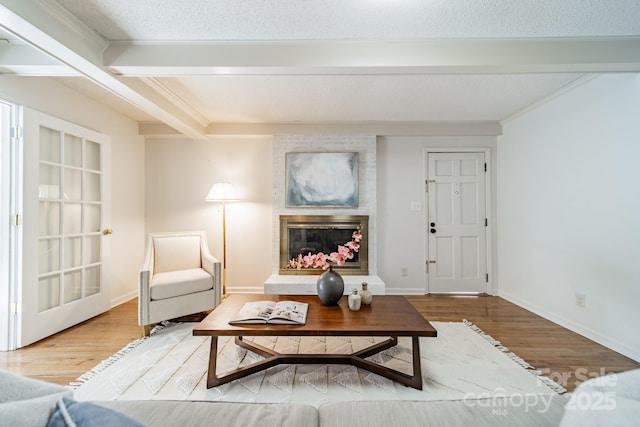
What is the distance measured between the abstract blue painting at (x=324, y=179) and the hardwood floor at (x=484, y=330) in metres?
1.74

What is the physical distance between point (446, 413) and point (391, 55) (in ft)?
6.93

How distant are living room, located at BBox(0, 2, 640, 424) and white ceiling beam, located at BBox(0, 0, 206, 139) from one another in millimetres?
785

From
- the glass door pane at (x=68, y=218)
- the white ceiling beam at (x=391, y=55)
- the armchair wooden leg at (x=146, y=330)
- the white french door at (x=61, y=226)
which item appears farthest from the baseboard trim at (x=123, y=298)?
the white ceiling beam at (x=391, y=55)

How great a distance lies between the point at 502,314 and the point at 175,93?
418 cm

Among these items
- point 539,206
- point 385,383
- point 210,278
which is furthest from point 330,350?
point 539,206

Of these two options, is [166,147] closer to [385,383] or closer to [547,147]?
[385,383]

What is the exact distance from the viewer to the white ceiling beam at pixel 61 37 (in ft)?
5.25

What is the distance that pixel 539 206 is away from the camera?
10.8 ft

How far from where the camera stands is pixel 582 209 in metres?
2.74

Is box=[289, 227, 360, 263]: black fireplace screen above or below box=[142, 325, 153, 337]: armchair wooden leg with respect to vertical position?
above

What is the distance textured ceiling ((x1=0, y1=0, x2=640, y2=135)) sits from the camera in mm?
1757

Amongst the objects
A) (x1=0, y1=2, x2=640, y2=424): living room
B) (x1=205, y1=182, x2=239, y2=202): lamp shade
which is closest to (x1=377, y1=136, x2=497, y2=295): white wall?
(x1=0, y1=2, x2=640, y2=424): living room

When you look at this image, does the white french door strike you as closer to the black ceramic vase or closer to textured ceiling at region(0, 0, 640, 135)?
textured ceiling at region(0, 0, 640, 135)

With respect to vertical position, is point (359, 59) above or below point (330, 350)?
above
